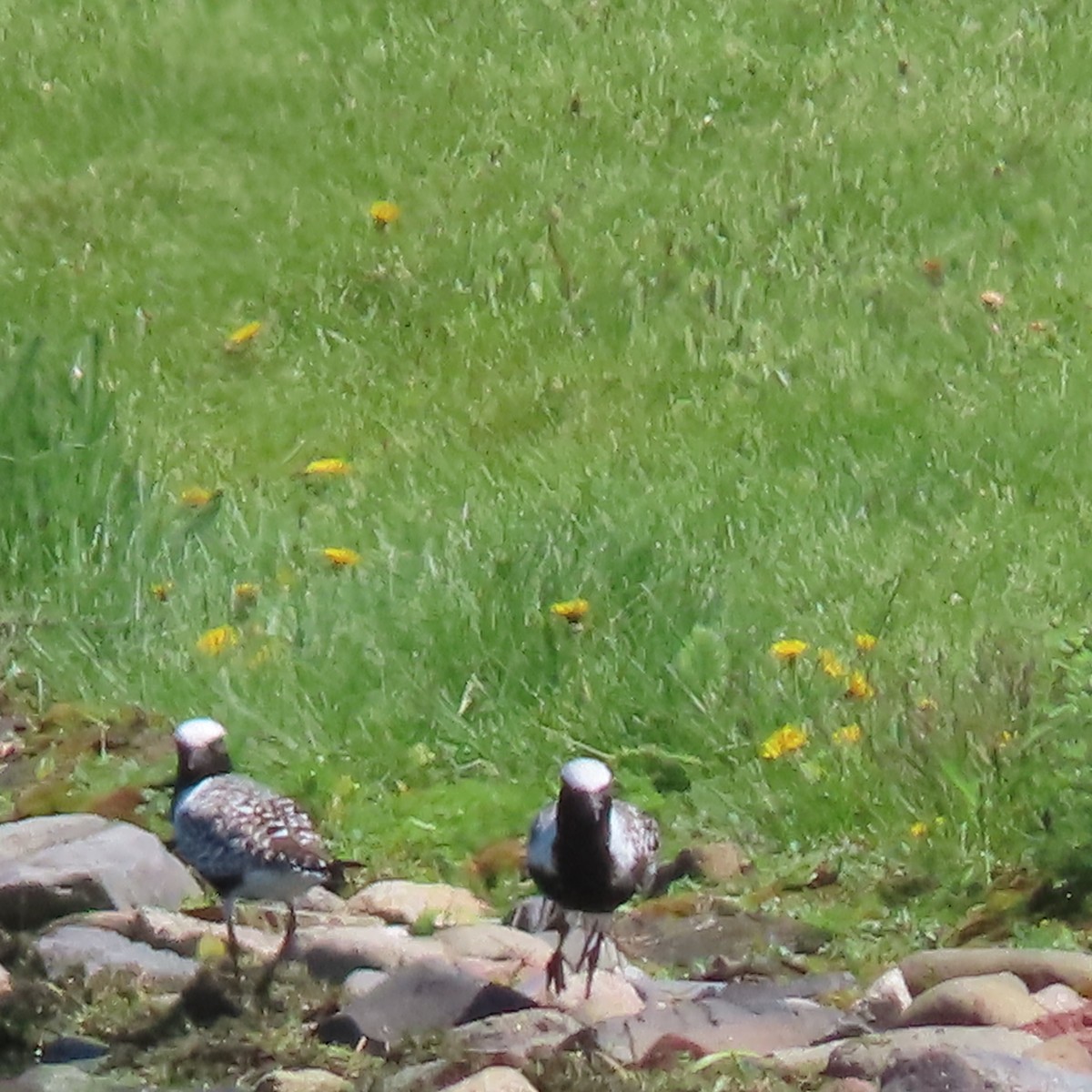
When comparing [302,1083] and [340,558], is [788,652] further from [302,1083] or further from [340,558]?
[302,1083]

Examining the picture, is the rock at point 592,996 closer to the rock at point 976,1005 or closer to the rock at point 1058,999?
the rock at point 976,1005

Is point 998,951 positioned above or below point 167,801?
above

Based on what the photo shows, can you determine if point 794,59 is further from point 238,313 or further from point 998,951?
point 998,951

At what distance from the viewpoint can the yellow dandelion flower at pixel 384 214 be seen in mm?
10352

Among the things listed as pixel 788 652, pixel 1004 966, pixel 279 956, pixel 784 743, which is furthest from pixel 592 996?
pixel 788 652

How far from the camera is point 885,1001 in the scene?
445 cm

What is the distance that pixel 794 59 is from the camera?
11375 mm

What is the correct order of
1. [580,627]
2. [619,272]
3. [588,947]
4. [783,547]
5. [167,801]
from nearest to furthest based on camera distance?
1. [588,947]
2. [167,801]
3. [580,627]
4. [783,547]
5. [619,272]

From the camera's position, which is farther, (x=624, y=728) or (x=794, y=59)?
(x=794, y=59)

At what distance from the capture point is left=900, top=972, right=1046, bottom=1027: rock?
13.4 feet

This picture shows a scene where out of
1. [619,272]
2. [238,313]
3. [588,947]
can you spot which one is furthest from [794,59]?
[588,947]

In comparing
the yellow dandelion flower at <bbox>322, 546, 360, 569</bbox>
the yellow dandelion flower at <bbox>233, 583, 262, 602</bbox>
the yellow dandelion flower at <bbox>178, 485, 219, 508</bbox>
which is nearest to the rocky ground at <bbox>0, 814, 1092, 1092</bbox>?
the yellow dandelion flower at <bbox>233, 583, 262, 602</bbox>

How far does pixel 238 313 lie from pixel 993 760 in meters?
5.37

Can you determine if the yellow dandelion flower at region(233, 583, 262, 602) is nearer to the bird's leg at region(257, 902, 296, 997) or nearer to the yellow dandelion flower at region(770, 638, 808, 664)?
the yellow dandelion flower at region(770, 638, 808, 664)
